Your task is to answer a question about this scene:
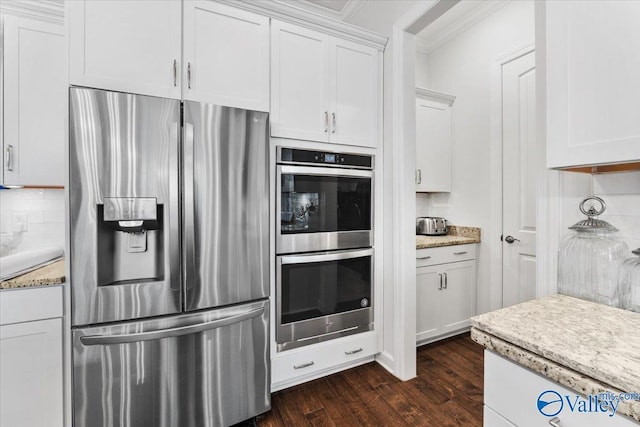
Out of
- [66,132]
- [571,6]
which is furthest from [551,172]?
[66,132]

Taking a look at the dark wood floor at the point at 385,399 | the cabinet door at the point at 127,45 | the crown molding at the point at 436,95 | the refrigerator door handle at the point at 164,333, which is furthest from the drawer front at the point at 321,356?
the crown molding at the point at 436,95

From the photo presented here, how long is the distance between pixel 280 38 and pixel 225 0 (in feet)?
1.15

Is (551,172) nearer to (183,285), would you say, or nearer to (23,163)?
(183,285)

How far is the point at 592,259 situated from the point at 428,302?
1515mm

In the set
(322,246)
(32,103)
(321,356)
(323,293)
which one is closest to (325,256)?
(322,246)

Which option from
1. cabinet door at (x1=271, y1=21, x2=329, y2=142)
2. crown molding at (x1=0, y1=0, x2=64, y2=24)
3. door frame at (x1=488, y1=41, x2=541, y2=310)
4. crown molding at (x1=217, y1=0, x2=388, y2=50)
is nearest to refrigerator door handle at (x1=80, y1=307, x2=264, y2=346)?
cabinet door at (x1=271, y1=21, x2=329, y2=142)

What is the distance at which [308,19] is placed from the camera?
5.87 ft

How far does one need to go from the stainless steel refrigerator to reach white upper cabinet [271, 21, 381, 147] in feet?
1.10

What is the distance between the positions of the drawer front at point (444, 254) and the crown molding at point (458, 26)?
2245mm

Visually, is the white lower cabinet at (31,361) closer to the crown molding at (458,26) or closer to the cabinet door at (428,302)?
the cabinet door at (428,302)

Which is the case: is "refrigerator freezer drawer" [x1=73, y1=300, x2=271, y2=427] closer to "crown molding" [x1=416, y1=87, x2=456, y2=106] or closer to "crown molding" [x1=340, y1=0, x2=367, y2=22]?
"crown molding" [x1=416, y1=87, x2=456, y2=106]

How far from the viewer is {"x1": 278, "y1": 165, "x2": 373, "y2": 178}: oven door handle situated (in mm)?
1741

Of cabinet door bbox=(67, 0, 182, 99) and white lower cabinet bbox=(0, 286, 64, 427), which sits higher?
cabinet door bbox=(67, 0, 182, 99)

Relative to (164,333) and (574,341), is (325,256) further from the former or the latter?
(574,341)
